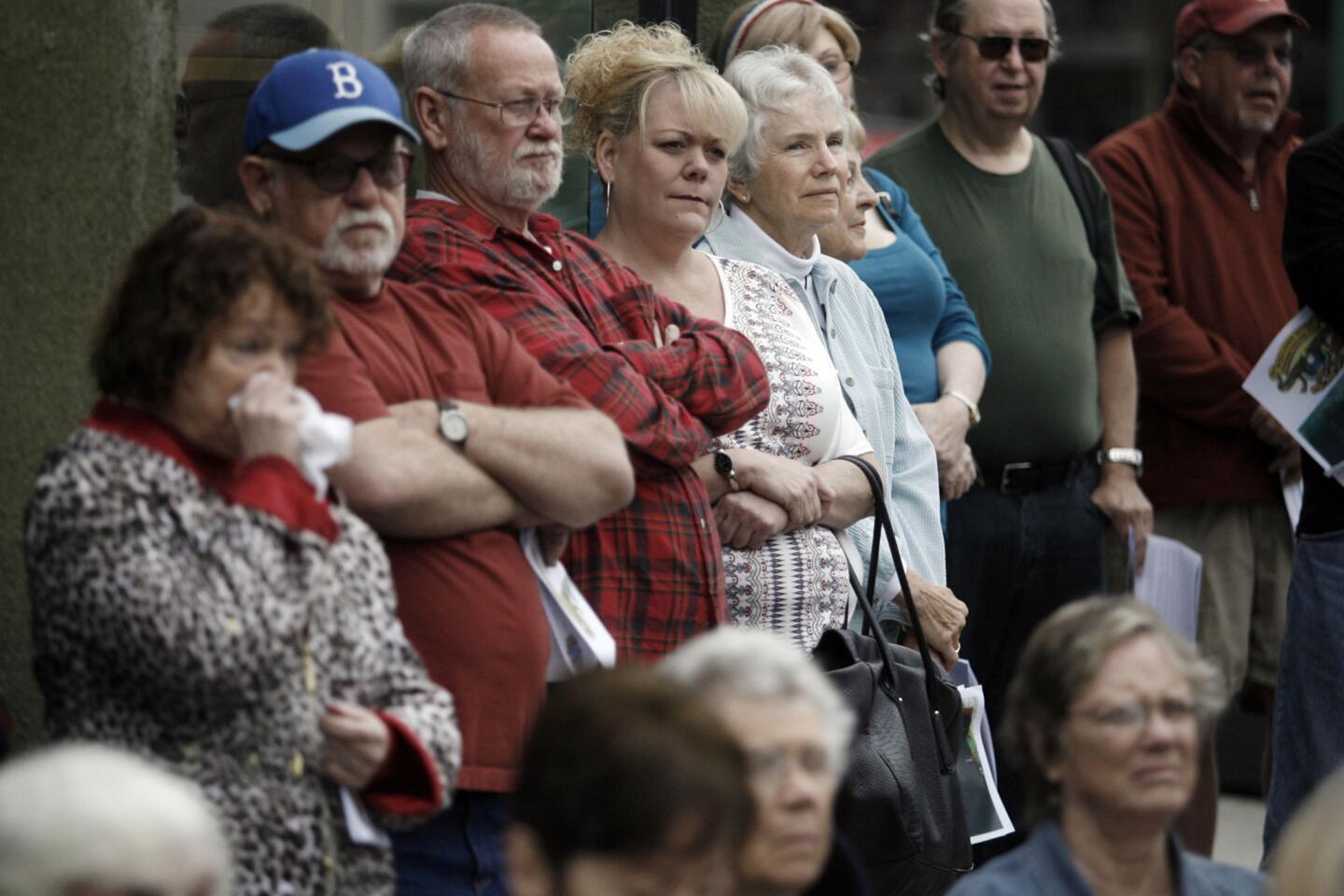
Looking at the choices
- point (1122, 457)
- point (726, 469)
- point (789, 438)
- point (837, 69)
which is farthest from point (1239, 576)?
point (726, 469)

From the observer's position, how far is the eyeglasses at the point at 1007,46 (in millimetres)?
6285

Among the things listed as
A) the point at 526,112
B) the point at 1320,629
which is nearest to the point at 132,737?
the point at 526,112

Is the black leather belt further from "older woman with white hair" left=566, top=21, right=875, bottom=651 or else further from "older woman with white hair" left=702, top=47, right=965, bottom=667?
"older woman with white hair" left=566, top=21, right=875, bottom=651

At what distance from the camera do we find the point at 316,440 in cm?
299

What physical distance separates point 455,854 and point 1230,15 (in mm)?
4367

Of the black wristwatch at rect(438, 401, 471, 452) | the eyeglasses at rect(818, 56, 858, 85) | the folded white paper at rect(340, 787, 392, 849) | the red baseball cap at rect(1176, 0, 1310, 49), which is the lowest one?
the folded white paper at rect(340, 787, 392, 849)

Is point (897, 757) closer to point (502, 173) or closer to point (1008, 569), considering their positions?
point (502, 173)

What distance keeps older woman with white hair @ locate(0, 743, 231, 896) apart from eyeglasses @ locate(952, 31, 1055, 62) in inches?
172

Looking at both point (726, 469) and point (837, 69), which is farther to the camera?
point (837, 69)

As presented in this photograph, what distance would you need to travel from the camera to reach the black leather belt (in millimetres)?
5953

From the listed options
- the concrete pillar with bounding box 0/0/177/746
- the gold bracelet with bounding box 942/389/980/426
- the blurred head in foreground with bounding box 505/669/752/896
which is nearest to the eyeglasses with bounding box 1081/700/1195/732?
the blurred head in foreground with bounding box 505/669/752/896

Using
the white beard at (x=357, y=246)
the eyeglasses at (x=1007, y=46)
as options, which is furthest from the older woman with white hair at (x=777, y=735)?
the eyeglasses at (x=1007, y=46)

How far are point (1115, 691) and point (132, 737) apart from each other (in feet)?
4.54

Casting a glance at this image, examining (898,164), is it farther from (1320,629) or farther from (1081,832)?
(1081,832)
